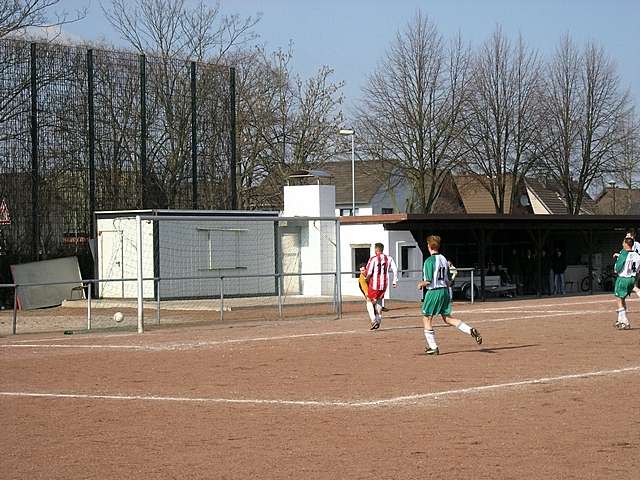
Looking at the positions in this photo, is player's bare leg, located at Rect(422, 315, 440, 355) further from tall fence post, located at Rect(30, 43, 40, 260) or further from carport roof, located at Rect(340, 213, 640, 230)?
tall fence post, located at Rect(30, 43, 40, 260)

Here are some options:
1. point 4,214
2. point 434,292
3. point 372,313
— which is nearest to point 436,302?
point 434,292

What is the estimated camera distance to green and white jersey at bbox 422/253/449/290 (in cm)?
1683

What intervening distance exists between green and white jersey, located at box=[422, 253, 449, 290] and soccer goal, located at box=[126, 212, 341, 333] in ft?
31.9

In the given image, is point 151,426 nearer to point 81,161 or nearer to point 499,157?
point 81,161

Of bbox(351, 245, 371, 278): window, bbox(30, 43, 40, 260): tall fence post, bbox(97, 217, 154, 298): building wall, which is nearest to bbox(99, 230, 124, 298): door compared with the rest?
bbox(97, 217, 154, 298): building wall

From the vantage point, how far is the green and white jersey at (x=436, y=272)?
16.8 metres

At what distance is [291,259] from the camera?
30.7 metres

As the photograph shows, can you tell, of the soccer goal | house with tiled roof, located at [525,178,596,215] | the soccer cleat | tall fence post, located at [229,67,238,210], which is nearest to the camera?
the soccer cleat

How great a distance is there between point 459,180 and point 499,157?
6355 millimetres

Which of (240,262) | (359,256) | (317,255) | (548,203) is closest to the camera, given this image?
(317,255)

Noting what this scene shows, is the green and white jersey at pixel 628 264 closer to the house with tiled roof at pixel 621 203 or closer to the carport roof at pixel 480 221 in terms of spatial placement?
the carport roof at pixel 480 221

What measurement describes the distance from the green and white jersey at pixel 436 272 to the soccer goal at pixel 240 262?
9.71 meters

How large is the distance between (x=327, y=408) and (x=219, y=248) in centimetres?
2192

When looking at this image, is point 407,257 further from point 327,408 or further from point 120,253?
point 327,408
